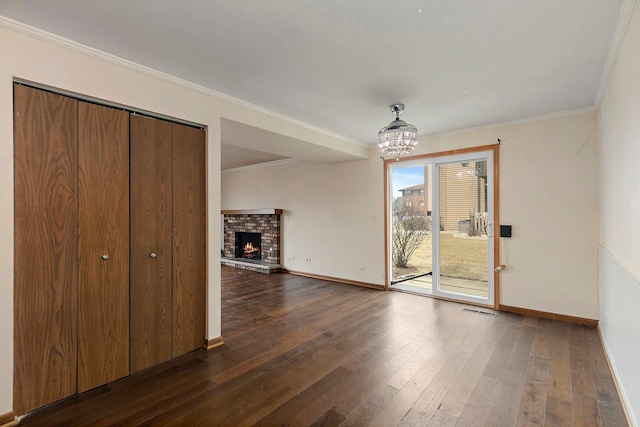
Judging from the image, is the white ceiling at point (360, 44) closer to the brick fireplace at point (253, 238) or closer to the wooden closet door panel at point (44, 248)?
the wooden closet door panel at point (44, 248)

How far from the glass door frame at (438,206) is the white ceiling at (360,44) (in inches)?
39.7

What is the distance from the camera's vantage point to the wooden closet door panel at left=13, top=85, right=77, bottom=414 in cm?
191

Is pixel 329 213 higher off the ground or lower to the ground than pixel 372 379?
higher

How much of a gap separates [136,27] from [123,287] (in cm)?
188

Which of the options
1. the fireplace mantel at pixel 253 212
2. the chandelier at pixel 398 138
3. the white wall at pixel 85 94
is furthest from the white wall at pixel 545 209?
the white wall at pixel 85 94

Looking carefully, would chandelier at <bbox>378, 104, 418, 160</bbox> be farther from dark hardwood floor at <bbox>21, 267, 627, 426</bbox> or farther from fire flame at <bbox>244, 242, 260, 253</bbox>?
fire flame at <bbox>244, 242, 260, 253</bbox>

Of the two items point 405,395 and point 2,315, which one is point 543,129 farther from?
point 2,315

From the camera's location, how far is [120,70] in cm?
233

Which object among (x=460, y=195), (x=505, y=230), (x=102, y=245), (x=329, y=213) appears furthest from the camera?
(x=329, y=213)

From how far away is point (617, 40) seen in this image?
2008 millimetres

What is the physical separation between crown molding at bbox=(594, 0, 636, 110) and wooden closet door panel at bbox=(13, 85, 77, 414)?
3.54m

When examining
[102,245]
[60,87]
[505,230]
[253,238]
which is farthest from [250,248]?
[60,87]

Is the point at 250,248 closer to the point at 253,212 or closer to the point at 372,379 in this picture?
the point at 253,212

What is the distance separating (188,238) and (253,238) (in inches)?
194
